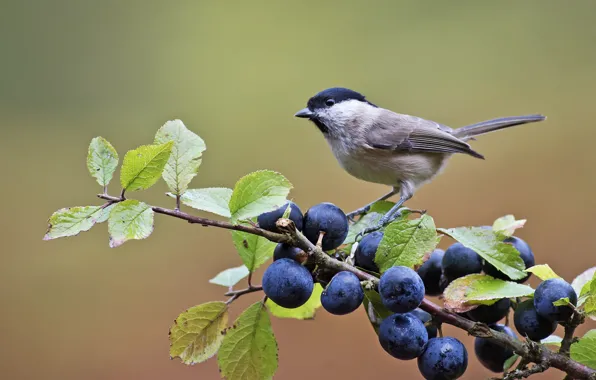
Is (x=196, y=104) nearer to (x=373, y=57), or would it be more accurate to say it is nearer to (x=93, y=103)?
(x=93, y=103)

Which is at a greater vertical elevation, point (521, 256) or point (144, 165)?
point (144, 165)

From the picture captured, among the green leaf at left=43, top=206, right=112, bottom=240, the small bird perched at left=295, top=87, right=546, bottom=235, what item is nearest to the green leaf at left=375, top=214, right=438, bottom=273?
the green leaf at left=43, top=206, right=112, bottom=240

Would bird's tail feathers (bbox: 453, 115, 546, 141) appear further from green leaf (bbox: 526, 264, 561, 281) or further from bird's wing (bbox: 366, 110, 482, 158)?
green leaf (bbox: 526, 264, 561, 281)

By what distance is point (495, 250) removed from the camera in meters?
0.84

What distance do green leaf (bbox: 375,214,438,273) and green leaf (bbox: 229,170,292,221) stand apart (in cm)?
16

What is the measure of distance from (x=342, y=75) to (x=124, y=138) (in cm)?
147

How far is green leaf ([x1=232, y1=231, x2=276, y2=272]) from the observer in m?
0.88

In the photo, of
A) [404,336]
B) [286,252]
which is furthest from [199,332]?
[404,336]

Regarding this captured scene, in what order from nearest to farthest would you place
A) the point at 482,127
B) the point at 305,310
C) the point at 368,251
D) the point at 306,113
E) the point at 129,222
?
the point at 129,222 → the point at 368,251 → the point at 305,310 → the point at 306,113 → the point at 482,127

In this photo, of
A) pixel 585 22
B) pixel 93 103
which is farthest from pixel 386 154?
pixel 585 22

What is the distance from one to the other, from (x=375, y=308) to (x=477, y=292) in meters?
0.14

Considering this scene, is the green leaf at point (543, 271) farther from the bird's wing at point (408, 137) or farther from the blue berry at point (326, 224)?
the bird's wing at point (408, 137)

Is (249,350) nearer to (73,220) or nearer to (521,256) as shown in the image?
(73,220)

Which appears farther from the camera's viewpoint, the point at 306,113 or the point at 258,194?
the point at 306,113
